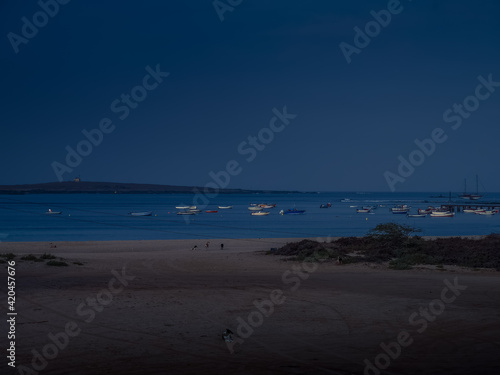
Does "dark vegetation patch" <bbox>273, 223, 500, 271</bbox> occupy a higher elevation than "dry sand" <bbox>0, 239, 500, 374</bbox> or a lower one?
higher

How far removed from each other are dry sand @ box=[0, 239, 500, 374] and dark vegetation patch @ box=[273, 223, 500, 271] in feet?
9.24

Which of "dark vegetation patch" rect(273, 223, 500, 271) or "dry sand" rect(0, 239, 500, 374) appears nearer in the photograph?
"dry sand" rect(0, 239, 500, 374)

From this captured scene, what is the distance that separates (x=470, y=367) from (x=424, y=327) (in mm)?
2707

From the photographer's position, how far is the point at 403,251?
78.4ft

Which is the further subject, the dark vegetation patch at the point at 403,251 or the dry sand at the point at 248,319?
the dark vegetation patch at the point at 403,251

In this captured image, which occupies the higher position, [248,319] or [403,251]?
[403,251]

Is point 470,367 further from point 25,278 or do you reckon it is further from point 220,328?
point 25,278

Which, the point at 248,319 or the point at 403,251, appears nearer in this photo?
the point at 248,319

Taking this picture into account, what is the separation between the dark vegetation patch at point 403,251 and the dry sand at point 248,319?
2.82 m

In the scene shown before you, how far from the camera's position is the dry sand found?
8797 millimetres

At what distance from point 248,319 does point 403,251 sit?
13632 millimetres

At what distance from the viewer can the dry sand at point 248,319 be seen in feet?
28.9

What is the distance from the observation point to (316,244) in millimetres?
26500

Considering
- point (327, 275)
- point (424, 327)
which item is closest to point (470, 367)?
point (424, 327)
